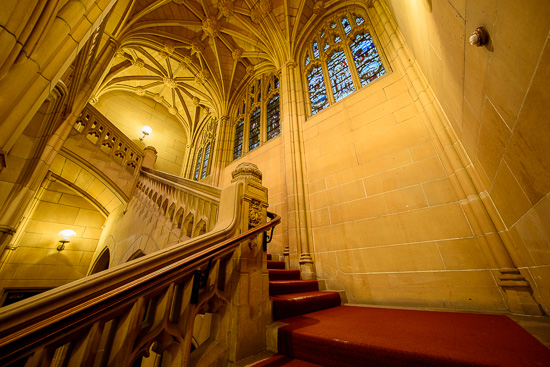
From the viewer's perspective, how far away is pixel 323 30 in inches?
224

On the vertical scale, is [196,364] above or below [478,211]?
below

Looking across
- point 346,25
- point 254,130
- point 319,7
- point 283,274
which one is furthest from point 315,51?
point 283,274

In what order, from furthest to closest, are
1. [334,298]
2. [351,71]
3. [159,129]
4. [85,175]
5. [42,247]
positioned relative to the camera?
[159,129], [42,247], [85,175], [351,71], [334,298]

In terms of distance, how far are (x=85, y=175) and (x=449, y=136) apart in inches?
290

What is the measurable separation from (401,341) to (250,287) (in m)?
1.09

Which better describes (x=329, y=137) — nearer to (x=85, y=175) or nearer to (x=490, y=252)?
(x=490, y=252)

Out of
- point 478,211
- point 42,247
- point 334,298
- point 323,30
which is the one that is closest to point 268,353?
point 334,298

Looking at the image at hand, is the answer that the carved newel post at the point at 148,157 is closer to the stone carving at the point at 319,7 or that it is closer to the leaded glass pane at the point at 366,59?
the leaded glass pane at the point at 366,59

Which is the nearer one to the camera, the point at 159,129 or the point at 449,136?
the point at 449,136

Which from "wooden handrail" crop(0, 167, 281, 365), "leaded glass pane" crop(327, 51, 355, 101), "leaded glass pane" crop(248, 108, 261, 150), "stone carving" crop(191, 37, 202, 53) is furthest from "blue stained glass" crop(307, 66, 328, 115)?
"stone carving" crop(191, 37, 202, 53)

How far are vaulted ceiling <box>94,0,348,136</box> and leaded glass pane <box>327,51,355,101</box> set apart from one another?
1361 millimetres

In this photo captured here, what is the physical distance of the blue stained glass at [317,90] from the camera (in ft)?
16.0

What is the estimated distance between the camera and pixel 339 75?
189 inches

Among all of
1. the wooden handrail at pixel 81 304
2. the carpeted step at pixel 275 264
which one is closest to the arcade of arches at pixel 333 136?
the carpeted step at pixel 275 264
